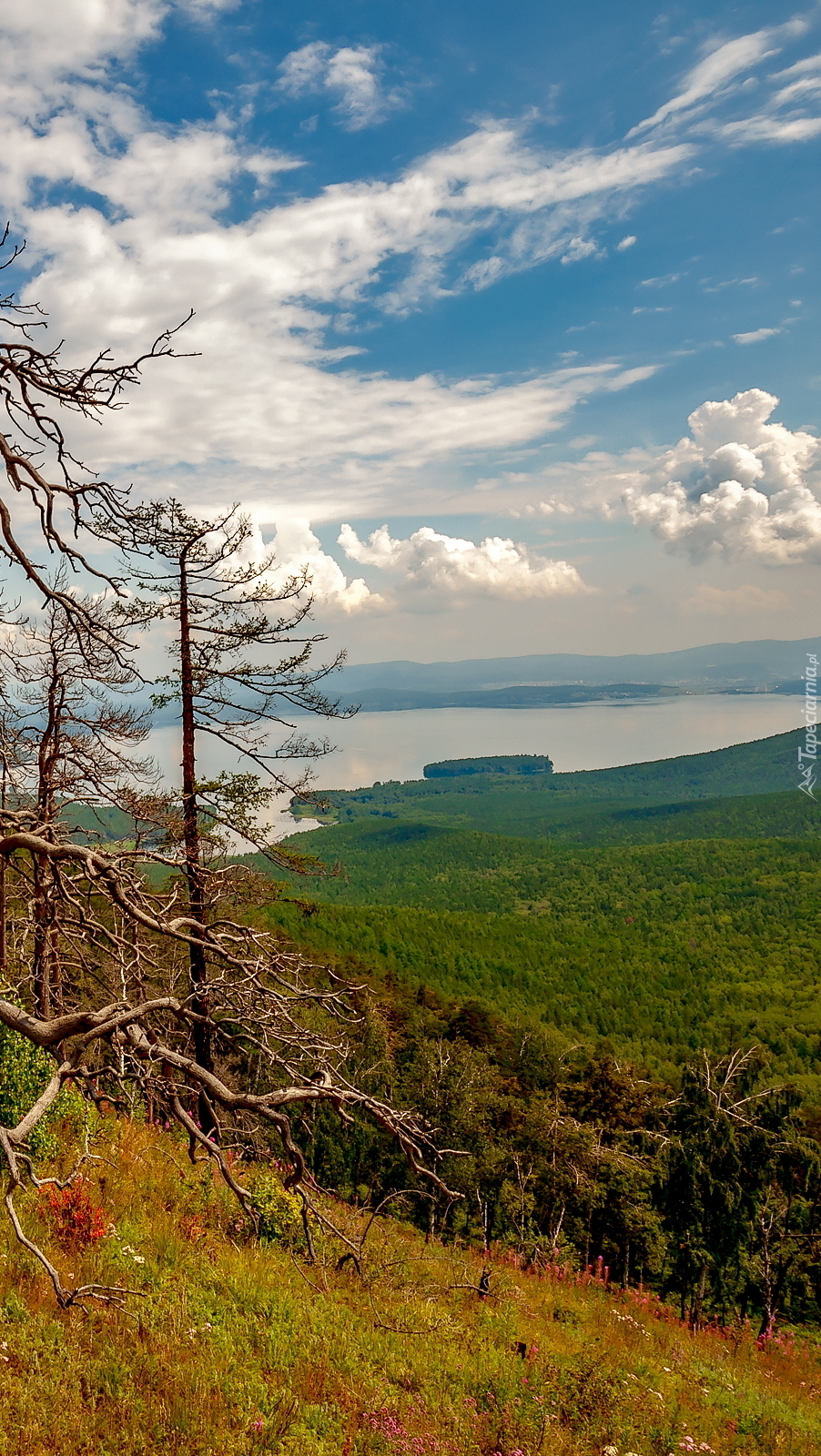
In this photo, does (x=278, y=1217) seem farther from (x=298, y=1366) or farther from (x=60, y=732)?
(x=60, y=732)

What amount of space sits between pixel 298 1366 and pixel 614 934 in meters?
90.1

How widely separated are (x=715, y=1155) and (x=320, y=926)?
47.0 metres

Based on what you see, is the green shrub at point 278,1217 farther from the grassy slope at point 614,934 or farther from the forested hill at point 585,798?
the forested hill at point 585,798

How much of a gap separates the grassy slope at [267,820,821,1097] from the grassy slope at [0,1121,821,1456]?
35.4 metres

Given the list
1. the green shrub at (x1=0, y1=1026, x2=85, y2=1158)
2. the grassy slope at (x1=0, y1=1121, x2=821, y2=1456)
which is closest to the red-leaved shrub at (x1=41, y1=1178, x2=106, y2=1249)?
the grassy slope at (x1=0, y1=1121, x2=821, y2=1456)

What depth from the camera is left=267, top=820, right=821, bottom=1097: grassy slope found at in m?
61.1

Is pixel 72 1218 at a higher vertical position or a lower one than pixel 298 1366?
higher

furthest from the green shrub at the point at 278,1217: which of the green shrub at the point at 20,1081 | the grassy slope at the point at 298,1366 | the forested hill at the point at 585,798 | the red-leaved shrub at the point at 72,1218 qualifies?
the forested hill at the point at 585,798

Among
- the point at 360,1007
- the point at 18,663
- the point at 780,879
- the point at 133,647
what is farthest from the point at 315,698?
the point at 780,879

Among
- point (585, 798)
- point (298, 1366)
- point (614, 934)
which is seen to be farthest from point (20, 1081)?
point (585, 798)

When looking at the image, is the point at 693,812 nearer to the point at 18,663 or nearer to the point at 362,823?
the point at 362,823

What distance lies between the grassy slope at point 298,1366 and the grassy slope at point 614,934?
1395 inches

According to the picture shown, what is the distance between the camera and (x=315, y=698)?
1152cm

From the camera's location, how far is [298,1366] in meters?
5.66
